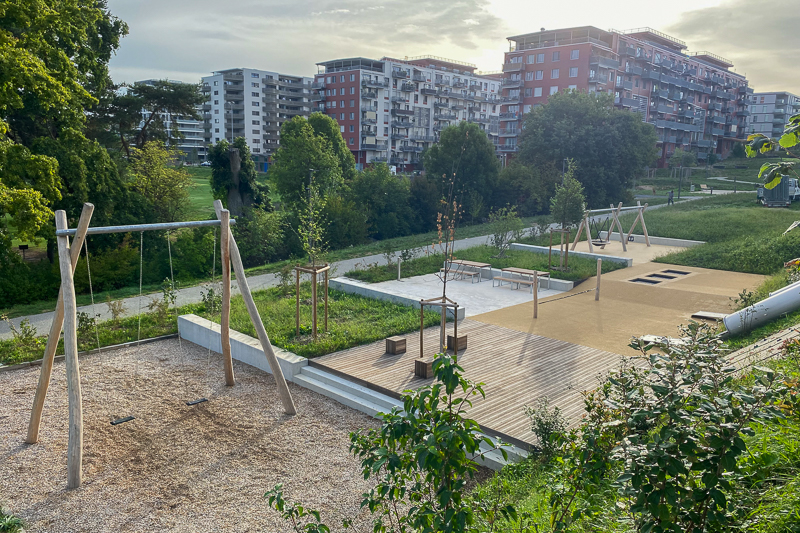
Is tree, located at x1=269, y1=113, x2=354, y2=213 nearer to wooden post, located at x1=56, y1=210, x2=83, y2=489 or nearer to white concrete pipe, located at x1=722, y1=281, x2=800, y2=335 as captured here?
white concrete pipe, located at x1=722, y1=281, x2=800, y2=335

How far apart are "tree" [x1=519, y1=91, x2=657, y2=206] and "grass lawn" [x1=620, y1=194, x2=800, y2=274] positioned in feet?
17.1

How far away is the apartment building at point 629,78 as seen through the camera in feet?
221

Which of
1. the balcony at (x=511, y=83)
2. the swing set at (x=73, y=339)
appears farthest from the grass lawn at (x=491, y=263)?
the balcony at (x=511, y=83)

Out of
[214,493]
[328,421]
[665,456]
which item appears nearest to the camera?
[665,456]

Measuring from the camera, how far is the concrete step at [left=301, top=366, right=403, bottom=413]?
9.13 m

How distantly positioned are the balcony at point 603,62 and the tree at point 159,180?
5100 cm

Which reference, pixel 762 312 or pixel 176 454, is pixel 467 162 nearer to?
pixel 762 312

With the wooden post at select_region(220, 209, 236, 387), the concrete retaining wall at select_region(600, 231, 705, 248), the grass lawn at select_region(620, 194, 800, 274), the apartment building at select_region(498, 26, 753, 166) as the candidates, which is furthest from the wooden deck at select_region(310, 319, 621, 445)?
the apartment building at select_region(498, 26, 753, 166)

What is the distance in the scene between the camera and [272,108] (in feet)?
331

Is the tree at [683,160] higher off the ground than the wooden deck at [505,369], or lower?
higher

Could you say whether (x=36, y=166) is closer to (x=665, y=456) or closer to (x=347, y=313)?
(x=347, y=313)

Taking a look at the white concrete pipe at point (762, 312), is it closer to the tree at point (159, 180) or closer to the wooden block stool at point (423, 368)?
the wooden block stool at point (423, 368)

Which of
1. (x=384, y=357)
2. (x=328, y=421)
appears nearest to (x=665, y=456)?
(x=328, y=421)

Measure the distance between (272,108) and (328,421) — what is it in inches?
3895
